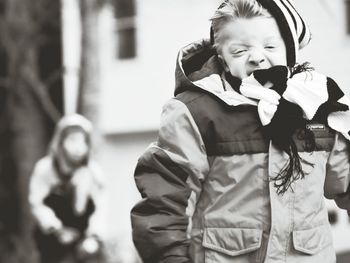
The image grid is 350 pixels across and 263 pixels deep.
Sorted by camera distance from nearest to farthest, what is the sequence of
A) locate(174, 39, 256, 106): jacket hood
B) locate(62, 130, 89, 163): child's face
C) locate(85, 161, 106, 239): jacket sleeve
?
locate(174, 39, 256, 106): jacket hood
locate(85, 161, 106, 239): jacket sleeve
locate(62, 130, 89, 163): child's face

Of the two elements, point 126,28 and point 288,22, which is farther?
point 126,28

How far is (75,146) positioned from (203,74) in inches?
245

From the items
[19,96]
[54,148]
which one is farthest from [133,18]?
[54,148]

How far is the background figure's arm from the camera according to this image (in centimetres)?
896

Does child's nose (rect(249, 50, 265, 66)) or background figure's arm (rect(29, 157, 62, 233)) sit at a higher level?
child's nose (rect(249, 50, 265, 66))

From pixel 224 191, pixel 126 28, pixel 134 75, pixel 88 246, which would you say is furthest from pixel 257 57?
pixel 126 28

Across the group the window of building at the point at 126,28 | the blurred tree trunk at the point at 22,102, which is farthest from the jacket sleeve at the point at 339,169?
the window of building at the point at 126,28

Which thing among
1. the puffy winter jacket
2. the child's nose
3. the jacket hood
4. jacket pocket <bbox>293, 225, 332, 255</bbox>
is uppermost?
the child's nose

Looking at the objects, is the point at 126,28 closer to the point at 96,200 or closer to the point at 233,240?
the point at 96,200

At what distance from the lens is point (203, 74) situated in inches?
140

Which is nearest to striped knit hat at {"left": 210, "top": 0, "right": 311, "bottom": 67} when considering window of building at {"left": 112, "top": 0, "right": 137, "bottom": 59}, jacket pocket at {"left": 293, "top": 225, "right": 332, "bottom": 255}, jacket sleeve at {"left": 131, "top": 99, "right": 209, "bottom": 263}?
jacket sleeve at {"left": 131, "top": 99, "right": 209, "bottom": 263}

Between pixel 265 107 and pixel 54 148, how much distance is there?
21.5 ft

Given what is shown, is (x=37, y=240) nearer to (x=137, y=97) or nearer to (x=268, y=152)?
(x=268, y=152)

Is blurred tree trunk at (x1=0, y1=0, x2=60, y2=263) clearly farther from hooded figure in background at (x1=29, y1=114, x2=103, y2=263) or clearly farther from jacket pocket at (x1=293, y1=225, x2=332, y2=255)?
jacket pocket at (x1=293, y1=225, x2=332, y2=255)
